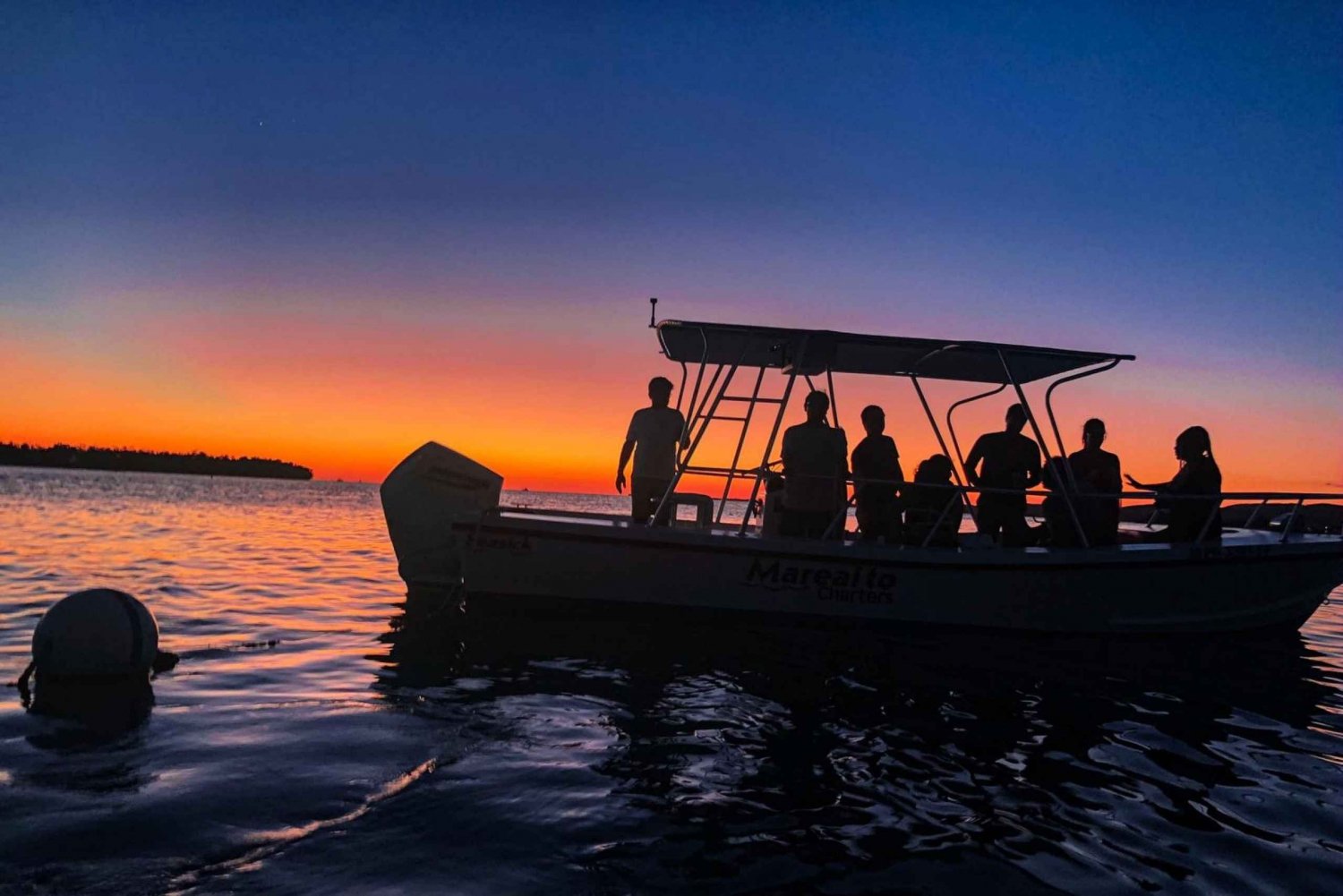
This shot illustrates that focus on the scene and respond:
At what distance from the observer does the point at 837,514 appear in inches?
344

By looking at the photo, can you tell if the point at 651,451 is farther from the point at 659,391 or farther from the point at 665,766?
the point at 665,766

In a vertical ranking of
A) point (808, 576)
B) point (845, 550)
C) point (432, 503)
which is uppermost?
point (432, 503)

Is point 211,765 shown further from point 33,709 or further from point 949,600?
point 949,600

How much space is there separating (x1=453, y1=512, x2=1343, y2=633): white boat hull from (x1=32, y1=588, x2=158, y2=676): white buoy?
10.5 ft

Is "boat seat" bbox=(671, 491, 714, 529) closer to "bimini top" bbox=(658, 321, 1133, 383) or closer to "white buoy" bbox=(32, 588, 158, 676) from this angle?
"bimini top" bbox=(658, 321, 1133, 383)

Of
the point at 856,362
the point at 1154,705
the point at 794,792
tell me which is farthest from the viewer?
the point at 856,362

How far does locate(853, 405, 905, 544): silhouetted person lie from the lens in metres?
9.05

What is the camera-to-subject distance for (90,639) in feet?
18.8

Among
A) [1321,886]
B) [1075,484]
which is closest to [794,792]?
[1321,886]

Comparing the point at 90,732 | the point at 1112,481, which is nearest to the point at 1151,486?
the point at 1112,481

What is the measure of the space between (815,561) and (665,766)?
14.1 ft

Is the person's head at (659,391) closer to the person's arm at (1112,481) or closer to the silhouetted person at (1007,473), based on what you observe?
the silhouetted person at (1007,473)

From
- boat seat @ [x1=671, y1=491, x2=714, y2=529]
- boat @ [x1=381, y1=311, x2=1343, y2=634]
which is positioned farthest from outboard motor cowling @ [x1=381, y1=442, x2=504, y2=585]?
boat seat @ [x1=671, y1=491, x2=714, y2=529]

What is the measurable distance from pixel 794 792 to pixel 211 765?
3.01 meters
